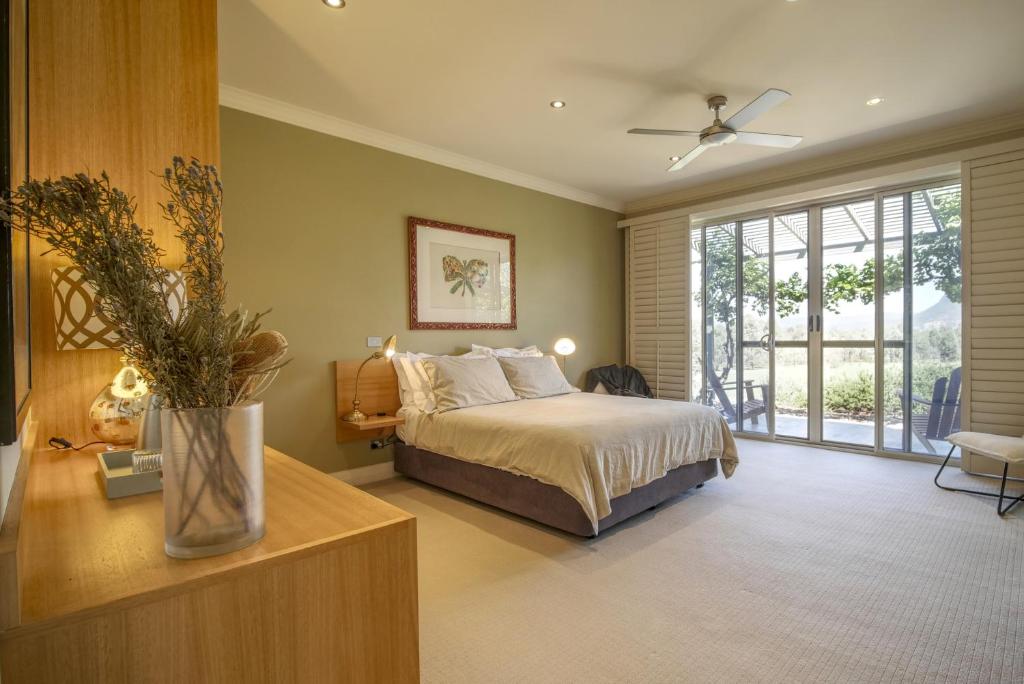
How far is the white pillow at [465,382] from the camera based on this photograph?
372 centimetres

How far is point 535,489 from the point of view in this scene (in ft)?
9.66

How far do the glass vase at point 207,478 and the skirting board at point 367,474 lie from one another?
10.3 ft

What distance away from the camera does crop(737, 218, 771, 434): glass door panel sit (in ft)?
17.4

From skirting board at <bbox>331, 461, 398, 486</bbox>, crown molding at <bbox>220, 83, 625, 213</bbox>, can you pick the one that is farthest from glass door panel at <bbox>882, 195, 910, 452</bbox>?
skirting board at <bbox>331, 461, 398, 486</bbox>

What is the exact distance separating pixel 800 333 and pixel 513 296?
3.01 m

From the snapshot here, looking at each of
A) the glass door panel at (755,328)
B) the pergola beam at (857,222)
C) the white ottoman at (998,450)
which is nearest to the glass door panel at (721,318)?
the glass door panel at (755,328)

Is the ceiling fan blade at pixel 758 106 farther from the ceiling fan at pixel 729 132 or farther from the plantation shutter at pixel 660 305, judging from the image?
the plantation shutter at pixel 660 305

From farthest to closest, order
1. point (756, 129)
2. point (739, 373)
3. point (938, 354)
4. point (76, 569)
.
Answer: point (739, 373) < point (938, 354) < point (756, 129) < point (76, 569)

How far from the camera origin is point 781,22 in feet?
8.68

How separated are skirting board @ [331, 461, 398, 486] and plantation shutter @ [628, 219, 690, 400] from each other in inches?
130

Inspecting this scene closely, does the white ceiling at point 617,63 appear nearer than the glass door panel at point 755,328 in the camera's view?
Yes

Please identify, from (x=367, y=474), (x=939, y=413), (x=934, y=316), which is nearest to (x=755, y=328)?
(x=934, y=316)

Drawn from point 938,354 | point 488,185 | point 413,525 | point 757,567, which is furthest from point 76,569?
point 938,354

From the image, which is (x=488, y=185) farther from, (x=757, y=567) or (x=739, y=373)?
(x=757, y=567)
